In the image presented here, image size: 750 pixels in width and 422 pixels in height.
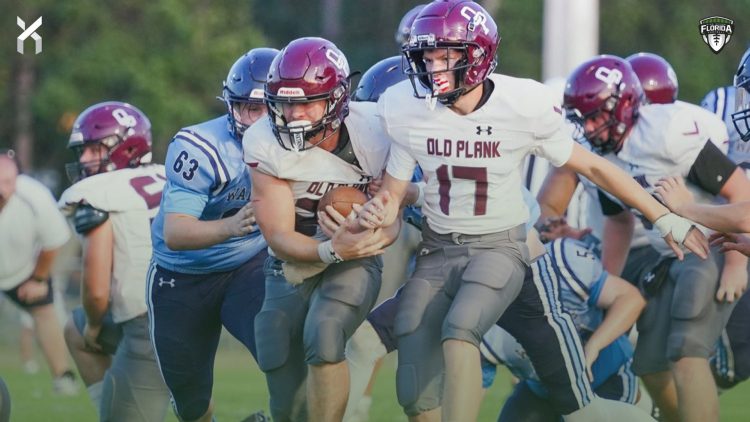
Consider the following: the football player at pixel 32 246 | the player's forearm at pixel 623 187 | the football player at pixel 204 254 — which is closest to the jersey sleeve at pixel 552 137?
the player's forearm at pixel 623 187

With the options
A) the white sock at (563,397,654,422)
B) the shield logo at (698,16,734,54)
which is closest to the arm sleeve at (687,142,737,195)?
the white sock at (563,397,654,422)

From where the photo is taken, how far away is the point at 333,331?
4867mm

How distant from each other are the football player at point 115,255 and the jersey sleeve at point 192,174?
77 centimetres

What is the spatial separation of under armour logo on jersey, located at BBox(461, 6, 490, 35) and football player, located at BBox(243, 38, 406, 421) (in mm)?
507

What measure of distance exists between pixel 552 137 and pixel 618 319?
980mm

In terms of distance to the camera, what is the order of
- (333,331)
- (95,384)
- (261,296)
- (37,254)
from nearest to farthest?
(333,331) → (261,296) → (95,384) → (37,254)

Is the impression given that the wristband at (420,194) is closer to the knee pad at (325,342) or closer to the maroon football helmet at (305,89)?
the maroon football helmet at (305,89)

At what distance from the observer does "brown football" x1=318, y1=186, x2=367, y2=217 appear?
4.93 m

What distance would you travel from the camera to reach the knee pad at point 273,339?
16.6ft

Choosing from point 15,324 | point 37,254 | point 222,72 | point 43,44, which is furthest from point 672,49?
point 37,254

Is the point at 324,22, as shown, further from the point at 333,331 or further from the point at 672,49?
the point at 333,331

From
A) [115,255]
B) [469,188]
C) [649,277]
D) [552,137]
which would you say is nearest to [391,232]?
[469,188]

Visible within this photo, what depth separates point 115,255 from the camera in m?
6.28

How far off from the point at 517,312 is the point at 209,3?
46.9 ft
